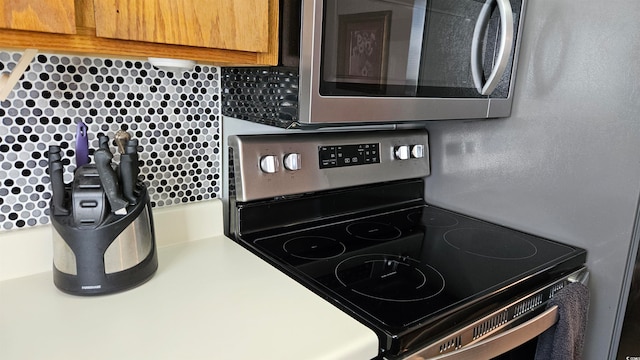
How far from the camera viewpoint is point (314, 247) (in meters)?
1.07

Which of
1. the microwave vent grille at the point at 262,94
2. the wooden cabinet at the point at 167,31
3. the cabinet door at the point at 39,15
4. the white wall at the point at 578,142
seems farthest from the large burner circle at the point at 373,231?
the cabinet door at the point at 39,15

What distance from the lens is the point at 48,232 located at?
35.2 inches

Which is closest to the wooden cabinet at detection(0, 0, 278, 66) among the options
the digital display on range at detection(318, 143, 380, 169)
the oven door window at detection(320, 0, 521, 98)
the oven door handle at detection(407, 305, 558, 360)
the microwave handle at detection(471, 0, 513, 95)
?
the oven door window at detection(320, 0, 521, 98)

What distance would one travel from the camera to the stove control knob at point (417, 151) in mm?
1374

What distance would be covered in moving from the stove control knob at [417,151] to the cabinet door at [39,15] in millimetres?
1009

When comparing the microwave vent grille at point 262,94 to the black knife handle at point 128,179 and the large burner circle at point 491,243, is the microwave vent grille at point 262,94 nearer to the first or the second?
the black knife handle at point 128,179

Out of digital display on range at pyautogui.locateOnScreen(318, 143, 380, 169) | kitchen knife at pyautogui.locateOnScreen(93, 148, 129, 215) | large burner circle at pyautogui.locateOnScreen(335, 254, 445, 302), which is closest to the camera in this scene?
kitchen knife at pyautogui.locateOnScreen(93, 148, 129, 215)

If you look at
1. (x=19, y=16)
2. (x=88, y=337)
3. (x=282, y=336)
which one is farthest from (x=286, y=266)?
(x=19, y=16)

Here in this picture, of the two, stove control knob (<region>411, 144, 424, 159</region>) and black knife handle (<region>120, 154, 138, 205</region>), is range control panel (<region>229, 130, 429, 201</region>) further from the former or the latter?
black knife handle (<region>120, 154, 138, 205</region>)

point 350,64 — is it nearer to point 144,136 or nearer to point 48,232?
point 144,136

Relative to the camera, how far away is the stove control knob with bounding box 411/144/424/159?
4.51 ft

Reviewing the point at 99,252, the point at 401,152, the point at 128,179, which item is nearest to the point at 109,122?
the point at 128,179

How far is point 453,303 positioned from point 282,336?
34cm

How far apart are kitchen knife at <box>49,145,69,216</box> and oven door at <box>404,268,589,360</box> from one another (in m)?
0.67
